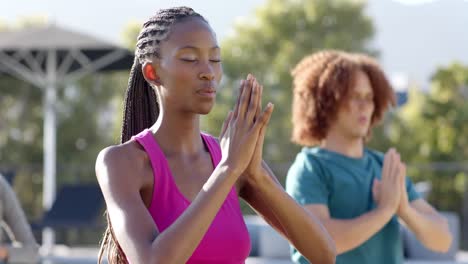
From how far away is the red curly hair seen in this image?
3.96 meters

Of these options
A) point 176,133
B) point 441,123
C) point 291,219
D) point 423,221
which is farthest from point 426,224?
point 441,123

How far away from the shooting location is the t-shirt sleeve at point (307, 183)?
3609mm

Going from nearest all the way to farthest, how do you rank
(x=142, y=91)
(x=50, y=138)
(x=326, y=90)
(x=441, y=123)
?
(x=142, y=91) → (x=326, y=90) → (x=50, y=138) → (x=441, y=123)

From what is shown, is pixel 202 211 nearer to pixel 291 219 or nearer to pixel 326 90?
pixel 291 219

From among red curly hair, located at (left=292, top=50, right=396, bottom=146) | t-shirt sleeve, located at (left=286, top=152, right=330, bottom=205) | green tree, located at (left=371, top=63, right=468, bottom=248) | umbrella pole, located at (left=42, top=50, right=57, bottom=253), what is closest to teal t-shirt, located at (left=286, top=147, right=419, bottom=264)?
t-shirt sleeve, located at (left=286, top=152, right=330, bottom=205)

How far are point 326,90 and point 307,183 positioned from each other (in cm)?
48

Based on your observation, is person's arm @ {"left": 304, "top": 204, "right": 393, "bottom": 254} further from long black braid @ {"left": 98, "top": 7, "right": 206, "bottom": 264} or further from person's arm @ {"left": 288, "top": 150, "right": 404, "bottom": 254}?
long black braid @ {"left": 98, "top": 7, "right": 206, "bottom": 264}

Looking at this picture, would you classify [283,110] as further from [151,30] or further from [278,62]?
[151,30]

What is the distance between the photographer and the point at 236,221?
7.31ft

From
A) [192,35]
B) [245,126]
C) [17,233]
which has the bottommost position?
[17,233]

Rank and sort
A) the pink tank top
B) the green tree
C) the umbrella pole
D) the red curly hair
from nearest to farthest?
the pink tank top < the red curly hair < the umbrella pole < the green tree

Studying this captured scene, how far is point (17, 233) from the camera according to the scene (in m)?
4.41

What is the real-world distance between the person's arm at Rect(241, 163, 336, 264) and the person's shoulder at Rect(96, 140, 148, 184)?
0.84 feet

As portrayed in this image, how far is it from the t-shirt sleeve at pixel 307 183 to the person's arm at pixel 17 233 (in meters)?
1.20
